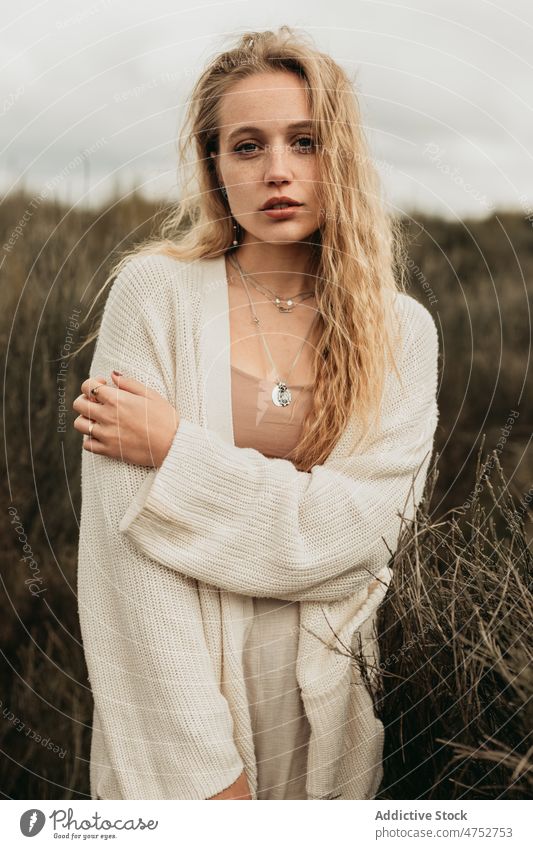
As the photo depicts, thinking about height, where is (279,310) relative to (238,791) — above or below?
above

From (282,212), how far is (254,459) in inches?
14.0

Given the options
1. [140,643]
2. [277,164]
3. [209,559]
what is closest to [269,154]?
[277,164]

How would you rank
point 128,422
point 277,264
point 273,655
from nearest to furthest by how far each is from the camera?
point 128,422, point 273,655, point 277,264

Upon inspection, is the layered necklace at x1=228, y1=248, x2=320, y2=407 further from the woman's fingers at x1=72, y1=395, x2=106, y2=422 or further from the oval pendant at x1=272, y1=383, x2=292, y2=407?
the woman's fingers at x1=72, y1=395, x2=106, y2=422

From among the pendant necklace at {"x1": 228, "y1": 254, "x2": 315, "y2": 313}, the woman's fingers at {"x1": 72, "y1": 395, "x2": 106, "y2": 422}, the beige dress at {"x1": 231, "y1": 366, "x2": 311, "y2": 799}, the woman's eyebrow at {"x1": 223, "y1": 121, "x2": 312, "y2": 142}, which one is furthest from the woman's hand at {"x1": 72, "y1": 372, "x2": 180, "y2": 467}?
the woman's eyebrow at {"x1": 223, "y1": 121, "x2": 312, "y2": 142}

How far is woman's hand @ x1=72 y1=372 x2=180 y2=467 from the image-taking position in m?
1.13

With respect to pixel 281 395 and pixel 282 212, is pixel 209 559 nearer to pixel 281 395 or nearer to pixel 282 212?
pixel 281 395

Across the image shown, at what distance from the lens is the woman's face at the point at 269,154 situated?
1222mm

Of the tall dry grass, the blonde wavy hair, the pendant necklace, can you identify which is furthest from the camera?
the pendant necklace

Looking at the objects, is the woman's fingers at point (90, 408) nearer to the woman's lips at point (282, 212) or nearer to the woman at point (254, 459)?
the woman at point (254, 459)

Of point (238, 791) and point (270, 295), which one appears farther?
point (270, 295)

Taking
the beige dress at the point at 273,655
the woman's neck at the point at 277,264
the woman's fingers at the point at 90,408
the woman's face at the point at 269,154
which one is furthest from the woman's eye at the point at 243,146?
the woman's fingers at the point at 90,408

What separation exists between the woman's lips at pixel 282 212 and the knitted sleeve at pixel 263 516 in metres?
0.33

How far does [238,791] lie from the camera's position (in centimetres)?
122
